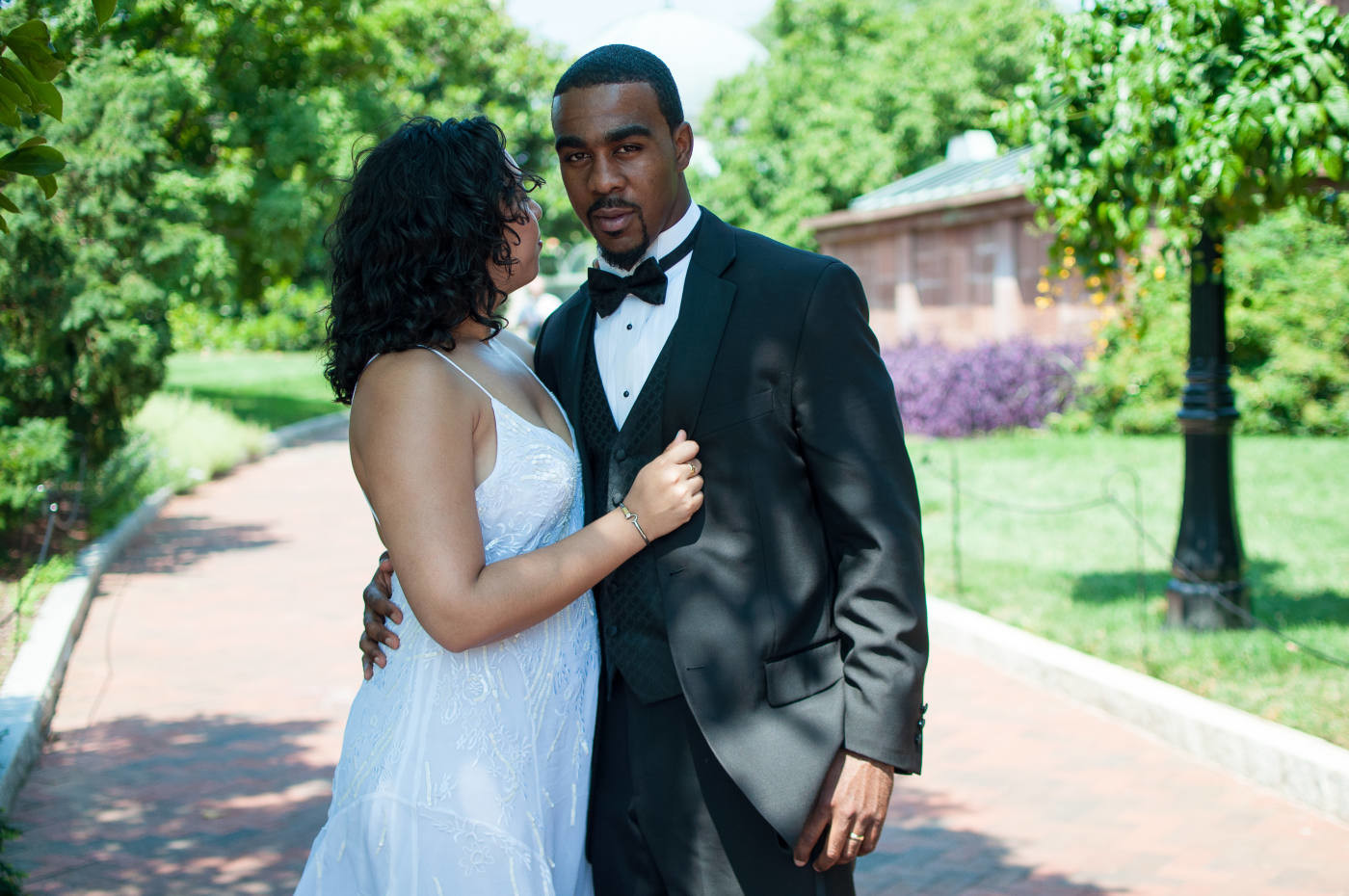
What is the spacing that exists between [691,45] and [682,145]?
1004 inches

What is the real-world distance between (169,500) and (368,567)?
469 centimetres

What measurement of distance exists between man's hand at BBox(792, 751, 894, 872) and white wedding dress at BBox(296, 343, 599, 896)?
535mm

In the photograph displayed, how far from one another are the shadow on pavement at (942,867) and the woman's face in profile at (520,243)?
2838mm

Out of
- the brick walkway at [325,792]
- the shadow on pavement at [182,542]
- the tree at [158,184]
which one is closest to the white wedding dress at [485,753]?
the tree at [158,184]

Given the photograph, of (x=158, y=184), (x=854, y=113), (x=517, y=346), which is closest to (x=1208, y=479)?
(x=517, y=346)

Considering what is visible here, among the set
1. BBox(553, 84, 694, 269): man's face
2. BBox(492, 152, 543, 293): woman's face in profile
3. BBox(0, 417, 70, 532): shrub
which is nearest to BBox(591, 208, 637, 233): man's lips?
BBox(553, 84, 694, 269): man's face

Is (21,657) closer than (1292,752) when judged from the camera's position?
No

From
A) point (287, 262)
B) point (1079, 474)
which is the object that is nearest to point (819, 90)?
point (287, 262)

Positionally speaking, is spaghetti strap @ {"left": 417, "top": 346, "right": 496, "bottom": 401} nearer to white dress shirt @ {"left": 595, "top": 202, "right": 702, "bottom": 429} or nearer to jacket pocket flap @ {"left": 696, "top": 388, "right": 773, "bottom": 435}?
white dress shirt @ {"left": 595, "top": 202, "right": 702, "bottom": 429}

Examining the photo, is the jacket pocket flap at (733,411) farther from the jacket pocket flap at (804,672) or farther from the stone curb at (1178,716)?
the stone curb at (1178,716)

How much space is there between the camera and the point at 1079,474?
13.0m

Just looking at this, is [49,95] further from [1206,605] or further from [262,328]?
[262,328]

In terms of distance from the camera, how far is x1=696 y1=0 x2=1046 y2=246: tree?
27.7 metres

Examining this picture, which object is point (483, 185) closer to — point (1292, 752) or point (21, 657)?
point (1292, 752)
